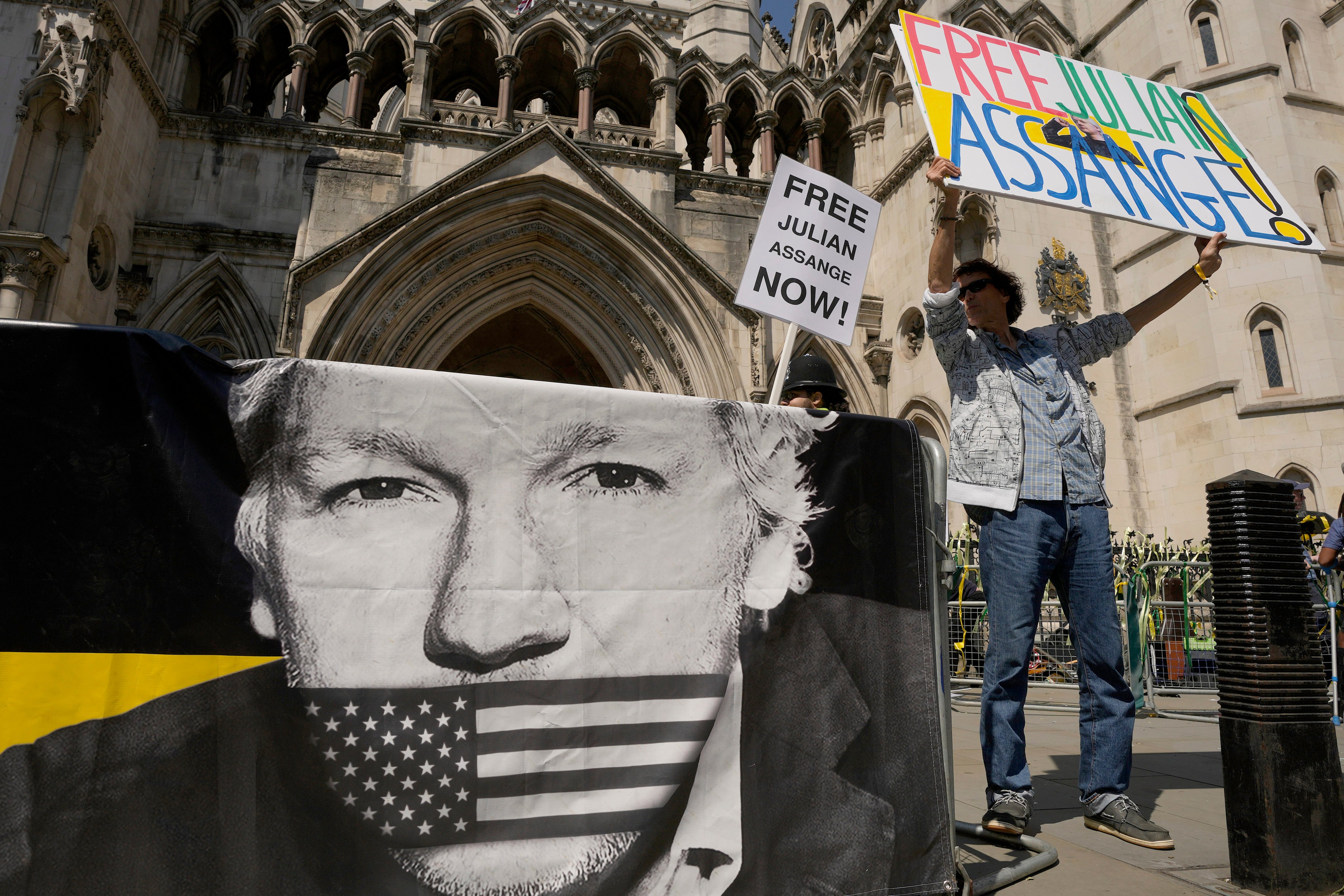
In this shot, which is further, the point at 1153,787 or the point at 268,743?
the point at 1153,787

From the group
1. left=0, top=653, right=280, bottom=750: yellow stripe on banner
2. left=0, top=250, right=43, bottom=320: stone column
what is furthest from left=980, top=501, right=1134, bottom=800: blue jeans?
left=0, top=250, right=43, bottom=320: stone column

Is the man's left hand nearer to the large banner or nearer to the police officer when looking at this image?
the police officer

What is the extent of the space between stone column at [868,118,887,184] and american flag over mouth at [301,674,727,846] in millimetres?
13674

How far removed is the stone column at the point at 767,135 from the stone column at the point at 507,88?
180 inches

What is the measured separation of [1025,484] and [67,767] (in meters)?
3.07

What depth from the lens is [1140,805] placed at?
334cm

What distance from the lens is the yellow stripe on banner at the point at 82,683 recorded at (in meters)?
1.64

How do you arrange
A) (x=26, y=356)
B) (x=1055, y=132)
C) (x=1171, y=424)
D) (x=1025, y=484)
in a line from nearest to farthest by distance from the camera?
(x=26, y=356)
(x=1025, y=484)
(x=1055, y=132)
(x=1171, y=424)

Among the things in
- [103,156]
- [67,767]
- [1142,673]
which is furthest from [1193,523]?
[103,156]

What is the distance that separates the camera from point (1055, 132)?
3693mm

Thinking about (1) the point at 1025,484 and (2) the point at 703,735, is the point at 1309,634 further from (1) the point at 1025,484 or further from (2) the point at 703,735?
(2) the point at 703,735

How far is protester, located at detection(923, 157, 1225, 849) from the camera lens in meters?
2.85

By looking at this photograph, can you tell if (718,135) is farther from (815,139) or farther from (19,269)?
(19,269)

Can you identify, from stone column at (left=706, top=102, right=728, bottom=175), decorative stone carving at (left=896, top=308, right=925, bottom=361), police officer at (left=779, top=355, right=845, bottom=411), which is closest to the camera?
police officer at (left=779, top=355, right=845, bottom=411)
